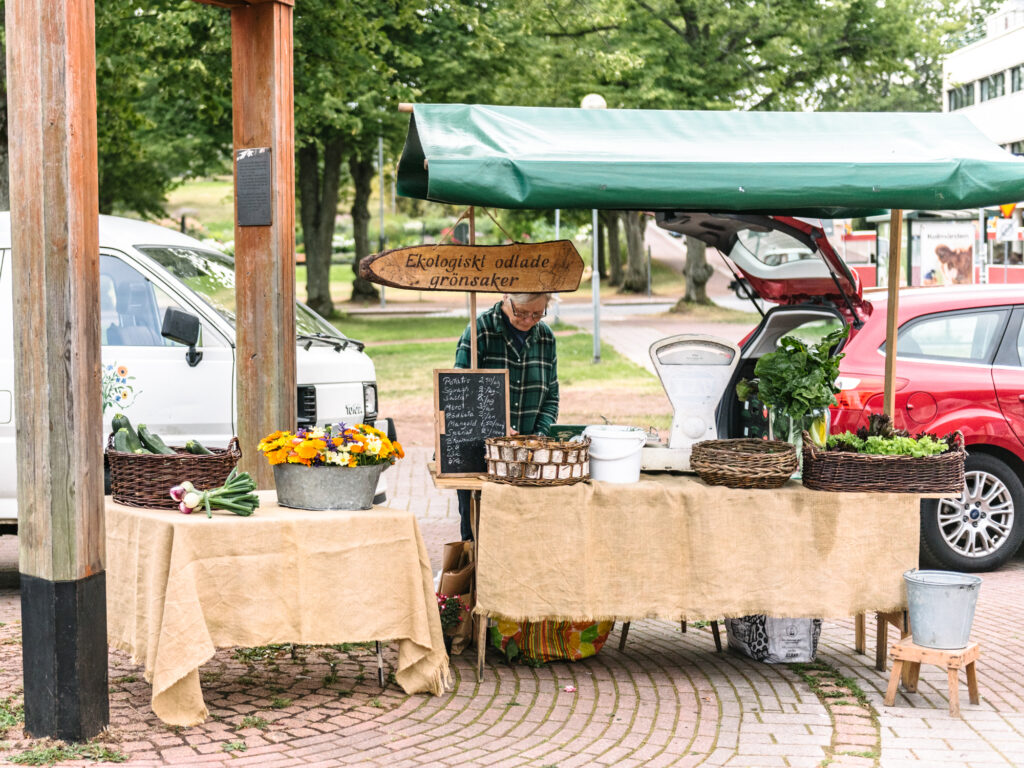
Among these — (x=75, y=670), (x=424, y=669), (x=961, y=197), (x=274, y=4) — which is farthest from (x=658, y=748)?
(x=274, y=4)

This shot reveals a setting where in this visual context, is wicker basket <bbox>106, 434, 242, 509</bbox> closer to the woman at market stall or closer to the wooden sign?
the wooden sign

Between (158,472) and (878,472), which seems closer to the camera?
(158,472)

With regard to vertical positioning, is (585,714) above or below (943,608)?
below

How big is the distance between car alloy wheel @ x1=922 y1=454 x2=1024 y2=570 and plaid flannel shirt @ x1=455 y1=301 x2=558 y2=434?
287 centimetres

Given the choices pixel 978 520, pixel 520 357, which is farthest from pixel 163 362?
pixel 978 520

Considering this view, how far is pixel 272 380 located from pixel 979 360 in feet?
14.7

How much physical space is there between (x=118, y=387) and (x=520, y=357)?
2537 millimetres

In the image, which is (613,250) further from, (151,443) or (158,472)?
(158,472)

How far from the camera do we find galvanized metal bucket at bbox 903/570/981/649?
201 inches

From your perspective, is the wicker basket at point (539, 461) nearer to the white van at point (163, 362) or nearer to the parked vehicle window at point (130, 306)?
the white van at point (163, 362)

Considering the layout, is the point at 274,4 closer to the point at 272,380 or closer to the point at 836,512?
the point at 272,380

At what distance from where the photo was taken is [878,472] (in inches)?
212

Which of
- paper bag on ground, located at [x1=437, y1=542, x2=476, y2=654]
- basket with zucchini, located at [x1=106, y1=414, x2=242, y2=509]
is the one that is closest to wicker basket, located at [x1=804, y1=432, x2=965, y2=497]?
paper bag on ground, located at [x1=437, y1=542, x2=476, y2=654]

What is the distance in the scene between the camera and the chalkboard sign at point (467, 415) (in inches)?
219
